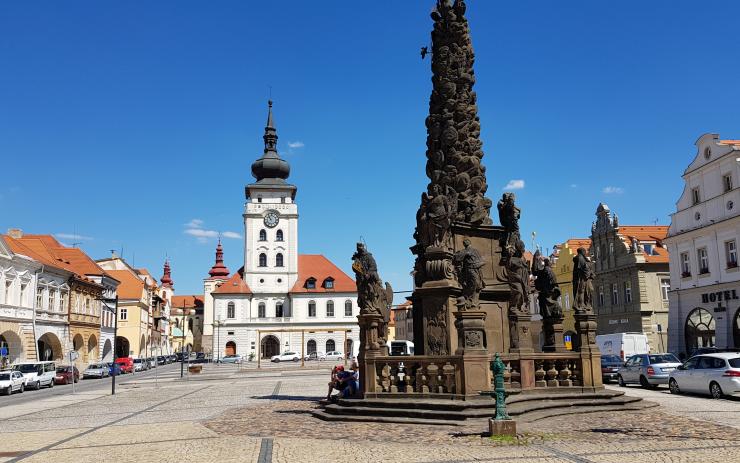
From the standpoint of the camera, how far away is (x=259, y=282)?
84812 millimetres

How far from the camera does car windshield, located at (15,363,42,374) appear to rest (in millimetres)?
36188

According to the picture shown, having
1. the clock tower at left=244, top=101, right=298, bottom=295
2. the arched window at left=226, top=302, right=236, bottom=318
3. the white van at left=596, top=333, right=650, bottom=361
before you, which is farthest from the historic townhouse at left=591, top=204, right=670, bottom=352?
the arched window at left=226, top=302, right=236, bottom=318

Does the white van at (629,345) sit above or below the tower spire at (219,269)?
below

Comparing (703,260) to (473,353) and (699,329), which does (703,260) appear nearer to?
(699,329)

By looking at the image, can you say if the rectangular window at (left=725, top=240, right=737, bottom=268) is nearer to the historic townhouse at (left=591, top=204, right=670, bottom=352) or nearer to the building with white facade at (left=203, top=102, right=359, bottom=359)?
the historic townhouse at (left=591, top=204, right=670, bottom=352)

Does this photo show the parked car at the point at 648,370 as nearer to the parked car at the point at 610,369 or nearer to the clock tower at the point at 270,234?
the parked car at the point at 610,369

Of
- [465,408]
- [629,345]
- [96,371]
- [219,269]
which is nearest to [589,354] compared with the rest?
[465,408]

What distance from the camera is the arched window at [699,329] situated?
119 feet

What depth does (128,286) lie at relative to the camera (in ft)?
254

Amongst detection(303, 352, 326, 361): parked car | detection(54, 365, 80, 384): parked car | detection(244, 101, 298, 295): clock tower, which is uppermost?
detection(244, 101, 298, 295): clock tower

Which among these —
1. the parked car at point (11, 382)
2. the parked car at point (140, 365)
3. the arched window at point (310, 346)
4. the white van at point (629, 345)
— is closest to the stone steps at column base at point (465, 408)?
the white van at point (629, 345)

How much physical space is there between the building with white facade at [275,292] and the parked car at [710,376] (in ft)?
206

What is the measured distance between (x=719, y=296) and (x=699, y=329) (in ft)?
10.5

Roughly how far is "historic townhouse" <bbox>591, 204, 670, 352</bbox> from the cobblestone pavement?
108 ft
